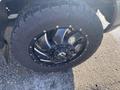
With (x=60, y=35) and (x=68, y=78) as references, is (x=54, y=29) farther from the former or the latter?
(x=68, y=78)

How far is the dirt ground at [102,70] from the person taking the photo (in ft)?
10.9

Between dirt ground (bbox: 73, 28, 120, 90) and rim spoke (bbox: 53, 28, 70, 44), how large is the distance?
23.4 inches

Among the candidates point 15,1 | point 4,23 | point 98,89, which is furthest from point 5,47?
point 98,89

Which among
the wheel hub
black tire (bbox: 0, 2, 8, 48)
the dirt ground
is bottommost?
the dirt ground

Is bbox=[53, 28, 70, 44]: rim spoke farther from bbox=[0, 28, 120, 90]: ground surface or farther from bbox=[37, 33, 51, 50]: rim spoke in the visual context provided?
bbox=[0, 28, 120, 90]: ground surface

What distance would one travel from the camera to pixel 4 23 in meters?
3.03

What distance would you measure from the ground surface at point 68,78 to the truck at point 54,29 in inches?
5.8

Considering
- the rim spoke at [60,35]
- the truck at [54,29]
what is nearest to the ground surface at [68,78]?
the truck at [54,29]

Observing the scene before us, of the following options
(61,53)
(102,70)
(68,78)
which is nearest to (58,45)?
(61,53)

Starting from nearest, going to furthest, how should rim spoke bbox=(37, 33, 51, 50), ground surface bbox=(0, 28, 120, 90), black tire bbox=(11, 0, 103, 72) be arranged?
1. black tire bbox=(11, 0, 103, 72)
2. rim spoke bbox=(37, 33, 51, 50)
3. ground surface bbox=(0, 28, 120, 90)

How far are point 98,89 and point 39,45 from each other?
32.7 inches

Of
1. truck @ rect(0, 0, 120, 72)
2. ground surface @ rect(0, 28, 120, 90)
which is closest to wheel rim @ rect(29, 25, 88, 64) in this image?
truck @ rect(0, 0, 120, 72)

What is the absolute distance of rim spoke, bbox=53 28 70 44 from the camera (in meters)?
2.88

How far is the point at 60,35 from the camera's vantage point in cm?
293
